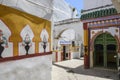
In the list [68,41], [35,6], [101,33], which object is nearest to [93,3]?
[101,33]

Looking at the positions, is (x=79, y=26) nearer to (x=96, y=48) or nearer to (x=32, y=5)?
(x=96, y=48)

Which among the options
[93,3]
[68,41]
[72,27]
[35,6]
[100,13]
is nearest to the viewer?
[35,6]

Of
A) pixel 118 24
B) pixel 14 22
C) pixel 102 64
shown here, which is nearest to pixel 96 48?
pixel 102 64

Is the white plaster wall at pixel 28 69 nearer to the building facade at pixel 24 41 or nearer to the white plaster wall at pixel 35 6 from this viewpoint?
the building facade at pixel 24 41

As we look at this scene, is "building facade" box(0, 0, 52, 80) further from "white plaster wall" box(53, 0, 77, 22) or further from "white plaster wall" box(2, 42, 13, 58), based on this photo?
"white plaster wall" box(53, 0, 77, 22)

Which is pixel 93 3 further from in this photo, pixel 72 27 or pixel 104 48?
pixel 72 27

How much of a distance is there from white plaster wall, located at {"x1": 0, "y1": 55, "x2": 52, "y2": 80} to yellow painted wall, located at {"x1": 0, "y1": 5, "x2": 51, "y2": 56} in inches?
4.4

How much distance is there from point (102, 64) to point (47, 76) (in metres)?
8.01

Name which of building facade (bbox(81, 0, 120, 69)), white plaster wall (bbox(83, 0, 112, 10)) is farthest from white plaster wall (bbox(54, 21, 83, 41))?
building facade (bbox(81, 0, 120, 69))

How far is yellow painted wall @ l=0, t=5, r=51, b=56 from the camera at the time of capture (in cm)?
132

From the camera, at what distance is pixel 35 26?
5.61ft

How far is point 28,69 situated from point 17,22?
0.50 m

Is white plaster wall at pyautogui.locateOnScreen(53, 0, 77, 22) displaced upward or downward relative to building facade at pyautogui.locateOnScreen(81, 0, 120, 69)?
upward

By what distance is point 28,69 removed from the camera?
64.6 inches
